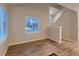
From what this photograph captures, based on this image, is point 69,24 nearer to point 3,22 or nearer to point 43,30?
point 43,30

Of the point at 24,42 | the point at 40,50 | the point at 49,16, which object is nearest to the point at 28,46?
the point at 24,42

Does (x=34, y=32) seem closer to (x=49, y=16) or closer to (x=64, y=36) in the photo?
(x=49, y=16)

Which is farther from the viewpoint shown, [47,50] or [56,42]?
[56,42]

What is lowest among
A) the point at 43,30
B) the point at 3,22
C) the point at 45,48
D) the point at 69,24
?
the point at 45,48

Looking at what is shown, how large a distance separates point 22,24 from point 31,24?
0.70 feet

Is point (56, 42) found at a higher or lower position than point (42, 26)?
lower

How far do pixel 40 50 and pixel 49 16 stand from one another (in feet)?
2.70

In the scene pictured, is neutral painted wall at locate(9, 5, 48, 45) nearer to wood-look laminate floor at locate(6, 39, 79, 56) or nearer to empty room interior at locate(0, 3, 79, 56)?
empty room interior at locate(0, 3, 79, 56)

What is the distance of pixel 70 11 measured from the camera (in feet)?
7.75

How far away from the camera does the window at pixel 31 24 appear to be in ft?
7.31

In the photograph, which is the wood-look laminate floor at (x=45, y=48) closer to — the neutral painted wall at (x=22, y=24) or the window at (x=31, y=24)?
the neutral painted wall at (x=22, y=24)

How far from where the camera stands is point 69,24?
7.77 ft

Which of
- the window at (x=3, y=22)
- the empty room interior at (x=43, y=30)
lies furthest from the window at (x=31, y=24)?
the window at (x=3, y=22)

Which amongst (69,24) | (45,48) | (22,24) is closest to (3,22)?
(22,24)
